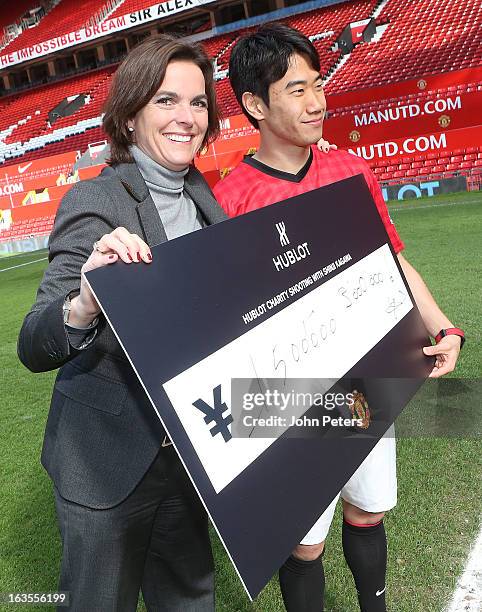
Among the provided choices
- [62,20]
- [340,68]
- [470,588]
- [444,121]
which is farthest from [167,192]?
[62,20]

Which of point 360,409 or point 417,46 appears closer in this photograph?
point 360,409

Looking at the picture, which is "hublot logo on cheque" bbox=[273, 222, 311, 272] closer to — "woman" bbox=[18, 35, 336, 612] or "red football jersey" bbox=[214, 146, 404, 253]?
"woman" bbox=[18, 35, 336, 612]

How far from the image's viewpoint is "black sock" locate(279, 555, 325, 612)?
1.84m

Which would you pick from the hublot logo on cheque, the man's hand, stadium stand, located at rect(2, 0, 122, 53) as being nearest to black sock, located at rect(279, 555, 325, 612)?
the man's hand

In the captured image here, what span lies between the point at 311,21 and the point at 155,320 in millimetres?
25431

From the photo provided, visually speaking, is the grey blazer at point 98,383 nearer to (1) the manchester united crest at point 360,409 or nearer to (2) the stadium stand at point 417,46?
(1) the manchester united crest at point 360,409

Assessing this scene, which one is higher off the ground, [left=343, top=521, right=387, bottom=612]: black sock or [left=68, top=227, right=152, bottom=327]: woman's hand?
[left=68, top=227, right=152, bottom=327]: woman's hand

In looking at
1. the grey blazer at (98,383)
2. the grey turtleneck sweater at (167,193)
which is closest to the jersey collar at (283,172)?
the grey turtleneck sweater at (167,193)

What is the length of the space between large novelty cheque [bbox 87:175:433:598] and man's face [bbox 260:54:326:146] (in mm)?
239

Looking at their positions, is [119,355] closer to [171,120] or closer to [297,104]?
[171,120]

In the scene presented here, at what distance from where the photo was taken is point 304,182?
6.13ft

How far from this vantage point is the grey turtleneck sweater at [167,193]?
154cm

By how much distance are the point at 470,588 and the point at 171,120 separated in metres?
1.82

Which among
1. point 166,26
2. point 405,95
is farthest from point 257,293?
point 166,26
